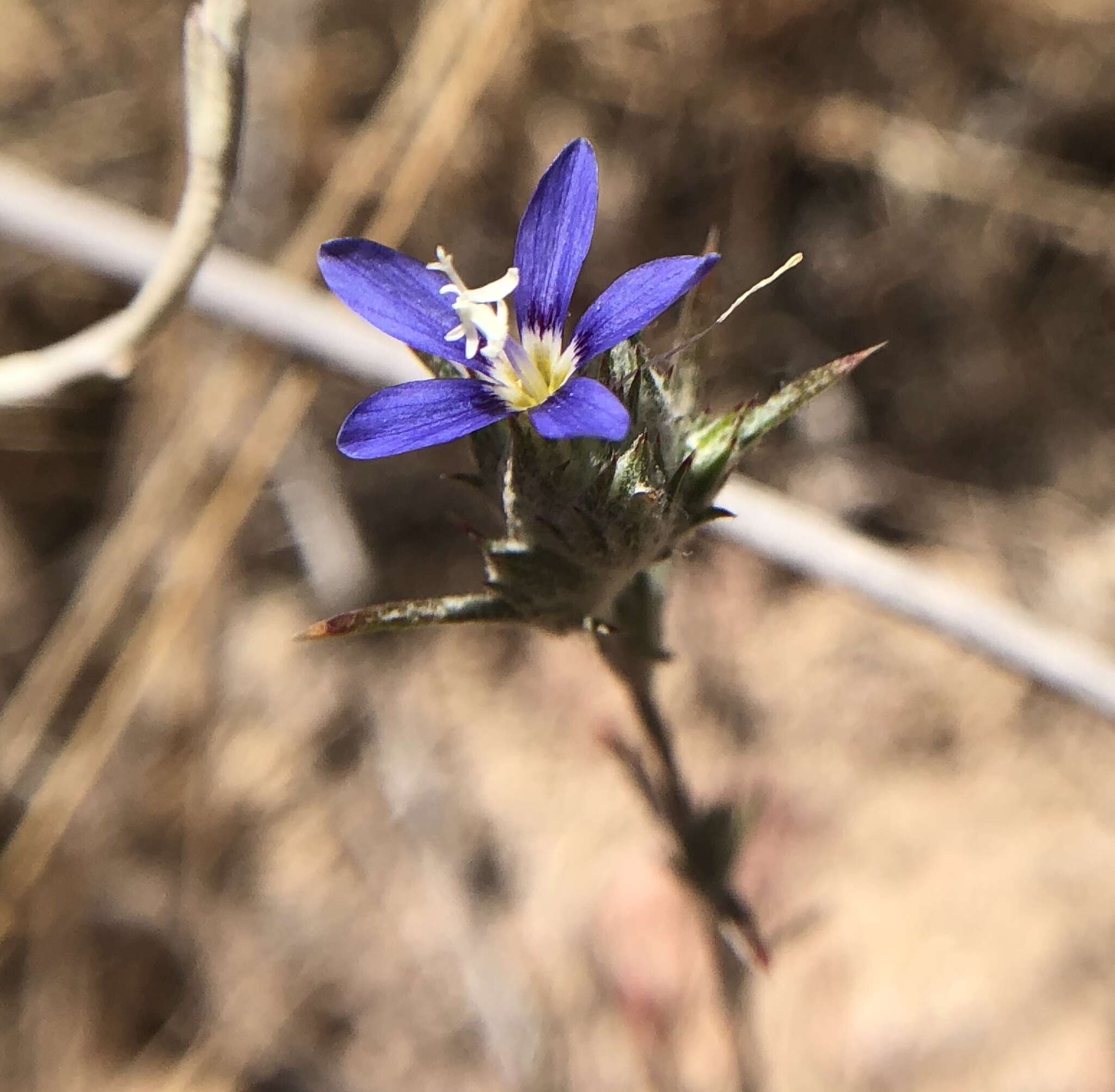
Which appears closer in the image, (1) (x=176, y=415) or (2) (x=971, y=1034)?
(2) (x=971, y=1034)

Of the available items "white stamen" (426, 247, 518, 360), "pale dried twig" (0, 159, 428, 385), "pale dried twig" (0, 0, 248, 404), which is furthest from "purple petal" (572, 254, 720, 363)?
"pale dried twig" (0, 159, 428, 385)

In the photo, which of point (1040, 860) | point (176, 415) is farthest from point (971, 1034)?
point (176, 415)

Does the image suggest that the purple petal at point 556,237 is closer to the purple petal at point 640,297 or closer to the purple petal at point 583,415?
the purple petal at point 640,297

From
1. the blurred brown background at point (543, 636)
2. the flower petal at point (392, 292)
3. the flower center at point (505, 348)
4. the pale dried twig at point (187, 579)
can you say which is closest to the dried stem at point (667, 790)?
the flower center at point (505, 348)

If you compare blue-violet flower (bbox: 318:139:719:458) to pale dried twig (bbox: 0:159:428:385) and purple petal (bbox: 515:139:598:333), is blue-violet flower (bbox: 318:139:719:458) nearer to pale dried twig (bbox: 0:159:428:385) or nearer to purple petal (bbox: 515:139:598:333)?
purple petal (bbox: 515:139:598:333)

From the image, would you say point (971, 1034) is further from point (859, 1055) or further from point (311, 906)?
point (311, 906)

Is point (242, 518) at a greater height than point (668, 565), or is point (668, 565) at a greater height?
point (668, 565)

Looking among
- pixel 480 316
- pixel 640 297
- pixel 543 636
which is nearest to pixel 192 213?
pixel 480 316

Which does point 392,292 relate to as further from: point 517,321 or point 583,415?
point 583,415
